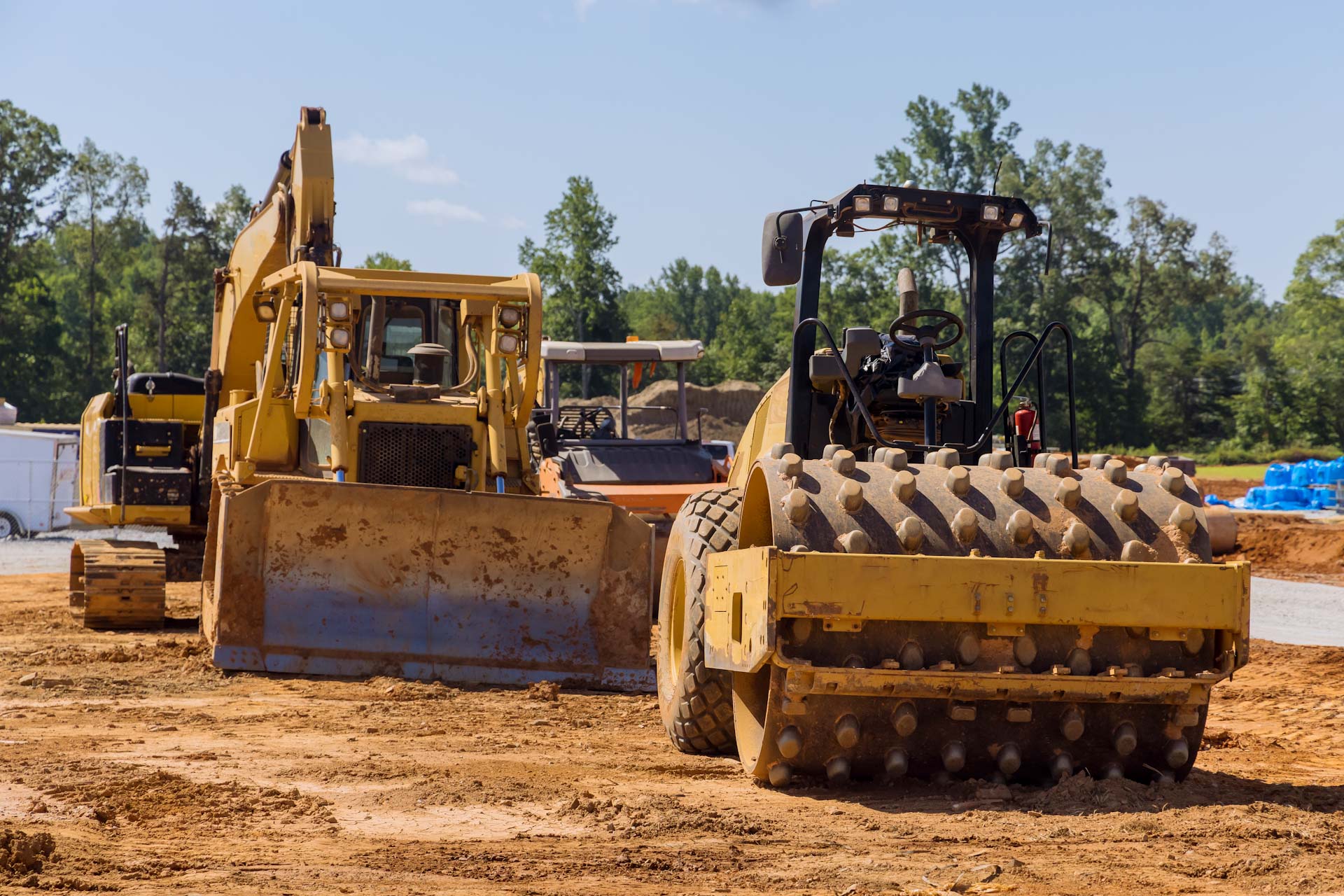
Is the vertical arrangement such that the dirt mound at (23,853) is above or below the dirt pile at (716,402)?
below

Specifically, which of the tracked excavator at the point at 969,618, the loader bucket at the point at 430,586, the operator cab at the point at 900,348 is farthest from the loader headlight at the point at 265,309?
the tracked excavator at the point at 969,618

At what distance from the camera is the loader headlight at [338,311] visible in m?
10.4

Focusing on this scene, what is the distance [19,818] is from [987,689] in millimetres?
3441

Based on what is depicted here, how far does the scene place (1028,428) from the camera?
24.0 feet

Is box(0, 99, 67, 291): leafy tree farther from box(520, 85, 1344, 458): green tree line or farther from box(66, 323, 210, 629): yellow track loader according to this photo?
box(66, 323, 210, 629): yellow track loader

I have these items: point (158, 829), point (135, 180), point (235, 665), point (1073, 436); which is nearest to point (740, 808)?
point (158, 829)

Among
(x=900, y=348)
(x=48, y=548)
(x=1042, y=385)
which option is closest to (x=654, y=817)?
(x=900, y=348)

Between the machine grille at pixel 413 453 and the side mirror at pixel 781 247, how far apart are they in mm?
4530

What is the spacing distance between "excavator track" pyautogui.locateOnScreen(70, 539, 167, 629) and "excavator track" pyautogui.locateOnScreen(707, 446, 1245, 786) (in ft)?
24.6

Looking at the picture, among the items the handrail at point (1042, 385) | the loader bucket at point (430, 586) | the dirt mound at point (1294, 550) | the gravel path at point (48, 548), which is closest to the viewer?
the handrail at point (1042, 385)

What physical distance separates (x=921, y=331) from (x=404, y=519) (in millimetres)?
4084

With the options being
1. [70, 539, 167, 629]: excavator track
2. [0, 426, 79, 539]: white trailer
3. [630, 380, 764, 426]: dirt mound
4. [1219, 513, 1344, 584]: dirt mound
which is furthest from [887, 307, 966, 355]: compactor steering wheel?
[630, 380, 764, 426]: dirt mound

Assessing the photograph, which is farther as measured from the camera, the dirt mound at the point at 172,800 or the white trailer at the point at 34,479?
the white trailer at the point at 34,479

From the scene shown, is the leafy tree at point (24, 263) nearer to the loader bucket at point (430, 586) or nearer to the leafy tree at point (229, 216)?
the leafy tree at point (229, 216)
